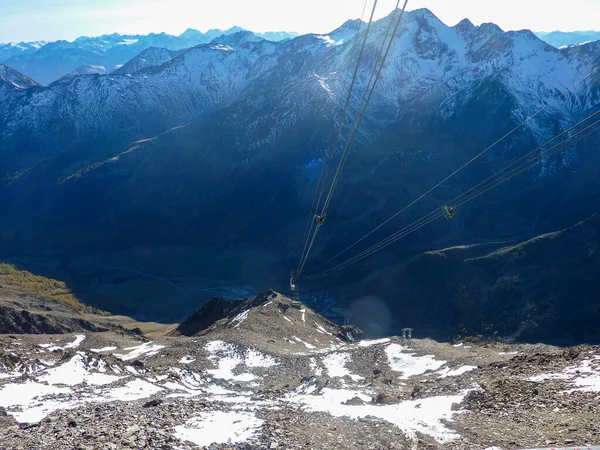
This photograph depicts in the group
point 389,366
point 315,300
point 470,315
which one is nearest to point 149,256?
point 315,300

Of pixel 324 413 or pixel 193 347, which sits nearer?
pixel 324 413

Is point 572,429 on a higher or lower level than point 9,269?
higher

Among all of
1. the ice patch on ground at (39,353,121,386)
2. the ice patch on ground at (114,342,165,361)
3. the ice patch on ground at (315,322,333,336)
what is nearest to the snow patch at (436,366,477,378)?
the ice patch on ground at (39,353,121,386)

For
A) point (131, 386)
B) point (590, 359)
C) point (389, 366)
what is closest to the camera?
point (590, 359)

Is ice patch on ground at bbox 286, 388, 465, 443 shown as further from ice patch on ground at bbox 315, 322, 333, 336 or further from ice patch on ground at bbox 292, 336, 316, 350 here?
ice patch on ground at bbox 315, 322, 333, 336

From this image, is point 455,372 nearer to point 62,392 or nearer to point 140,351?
point 62,392

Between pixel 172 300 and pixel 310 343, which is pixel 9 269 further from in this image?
pixel 310 343

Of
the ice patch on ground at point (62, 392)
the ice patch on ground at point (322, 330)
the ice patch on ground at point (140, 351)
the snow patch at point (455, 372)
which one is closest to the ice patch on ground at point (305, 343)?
the ice patch on ground at point (322, 330)

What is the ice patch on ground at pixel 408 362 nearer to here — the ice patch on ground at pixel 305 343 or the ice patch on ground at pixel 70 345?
the ice patch on ground at pixel 305 343
